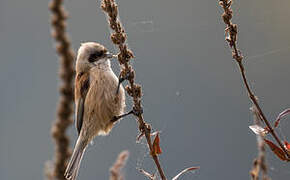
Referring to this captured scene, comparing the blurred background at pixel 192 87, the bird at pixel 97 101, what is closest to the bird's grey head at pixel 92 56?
the bird at pixel 97 101

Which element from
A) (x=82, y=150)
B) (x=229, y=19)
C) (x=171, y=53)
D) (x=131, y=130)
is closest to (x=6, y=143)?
(x=131, y=130)

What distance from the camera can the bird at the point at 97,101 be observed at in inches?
125

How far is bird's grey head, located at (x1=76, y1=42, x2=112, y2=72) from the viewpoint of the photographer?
338 cm

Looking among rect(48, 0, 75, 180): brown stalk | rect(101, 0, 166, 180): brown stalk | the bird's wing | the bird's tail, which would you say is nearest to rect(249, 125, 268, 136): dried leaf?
rect(101, 0, 166, 180): brown stalk

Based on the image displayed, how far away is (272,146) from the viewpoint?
4.38 ft

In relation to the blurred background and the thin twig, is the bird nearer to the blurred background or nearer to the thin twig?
the blurred background

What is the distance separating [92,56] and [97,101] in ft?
1.55

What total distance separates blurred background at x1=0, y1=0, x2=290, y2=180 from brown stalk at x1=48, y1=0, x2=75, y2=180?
0.61 feet

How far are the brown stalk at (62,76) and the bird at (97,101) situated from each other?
4.00ft

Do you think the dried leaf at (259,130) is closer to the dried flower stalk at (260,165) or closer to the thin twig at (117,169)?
the dried flower stalk at (260,165)

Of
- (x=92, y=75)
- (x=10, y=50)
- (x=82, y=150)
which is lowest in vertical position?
(x=82, y=150)

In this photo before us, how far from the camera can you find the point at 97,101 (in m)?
3.19

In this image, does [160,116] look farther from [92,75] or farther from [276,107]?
[276,107]

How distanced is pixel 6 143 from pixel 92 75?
217 inches
